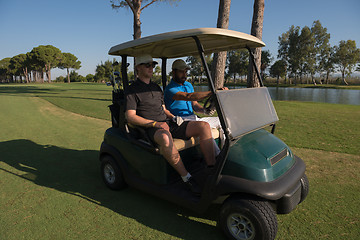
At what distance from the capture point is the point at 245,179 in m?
2.05

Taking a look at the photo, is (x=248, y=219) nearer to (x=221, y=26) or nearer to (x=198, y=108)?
(x=198, y=108)

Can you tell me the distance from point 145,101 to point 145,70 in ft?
1.26

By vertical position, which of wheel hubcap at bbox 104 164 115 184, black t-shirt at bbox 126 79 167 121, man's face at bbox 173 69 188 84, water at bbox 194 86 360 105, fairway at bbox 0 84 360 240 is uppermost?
man's face at bbox 173 69 188 84

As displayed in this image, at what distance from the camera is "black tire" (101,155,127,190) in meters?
3.11

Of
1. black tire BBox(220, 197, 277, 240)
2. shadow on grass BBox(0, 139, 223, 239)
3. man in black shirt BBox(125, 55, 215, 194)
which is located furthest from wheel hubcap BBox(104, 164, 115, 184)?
black tire BBox(220, 197, 277, 240)

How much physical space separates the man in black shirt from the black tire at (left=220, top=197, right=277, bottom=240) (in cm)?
42

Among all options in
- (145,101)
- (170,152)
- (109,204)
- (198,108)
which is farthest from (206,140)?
(109,204)

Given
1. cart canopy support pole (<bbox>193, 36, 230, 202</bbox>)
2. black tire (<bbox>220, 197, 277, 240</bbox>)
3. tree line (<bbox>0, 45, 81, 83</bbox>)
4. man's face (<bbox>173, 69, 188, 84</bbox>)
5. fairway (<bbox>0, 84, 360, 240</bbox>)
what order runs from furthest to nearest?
tree line (<bbox>0, 45, 81, 83</bbox>), man's face (<bbox>173, 69, 188, 84</bbox>), fairway (<bbox>0, 84, 360, 240</bbox>), cart canopy support pole (<bbox>193, 36, 230, 202</bbox>), black tire (<bbox>220, 197, 277, 240</bbox>)

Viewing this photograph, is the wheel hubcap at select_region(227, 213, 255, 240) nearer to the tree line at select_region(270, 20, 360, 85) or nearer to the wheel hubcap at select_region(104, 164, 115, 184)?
the wheel hubcap at select_region(104, 164, 115, 184)

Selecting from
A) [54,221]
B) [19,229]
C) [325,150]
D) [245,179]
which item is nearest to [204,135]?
[245,179]

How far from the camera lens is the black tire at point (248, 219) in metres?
1.97

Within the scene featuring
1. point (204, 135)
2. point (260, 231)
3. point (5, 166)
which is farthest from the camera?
point (5, 166)

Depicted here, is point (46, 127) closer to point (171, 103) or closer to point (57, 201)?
point (57, 201)

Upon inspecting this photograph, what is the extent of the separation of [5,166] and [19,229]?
2239mm
